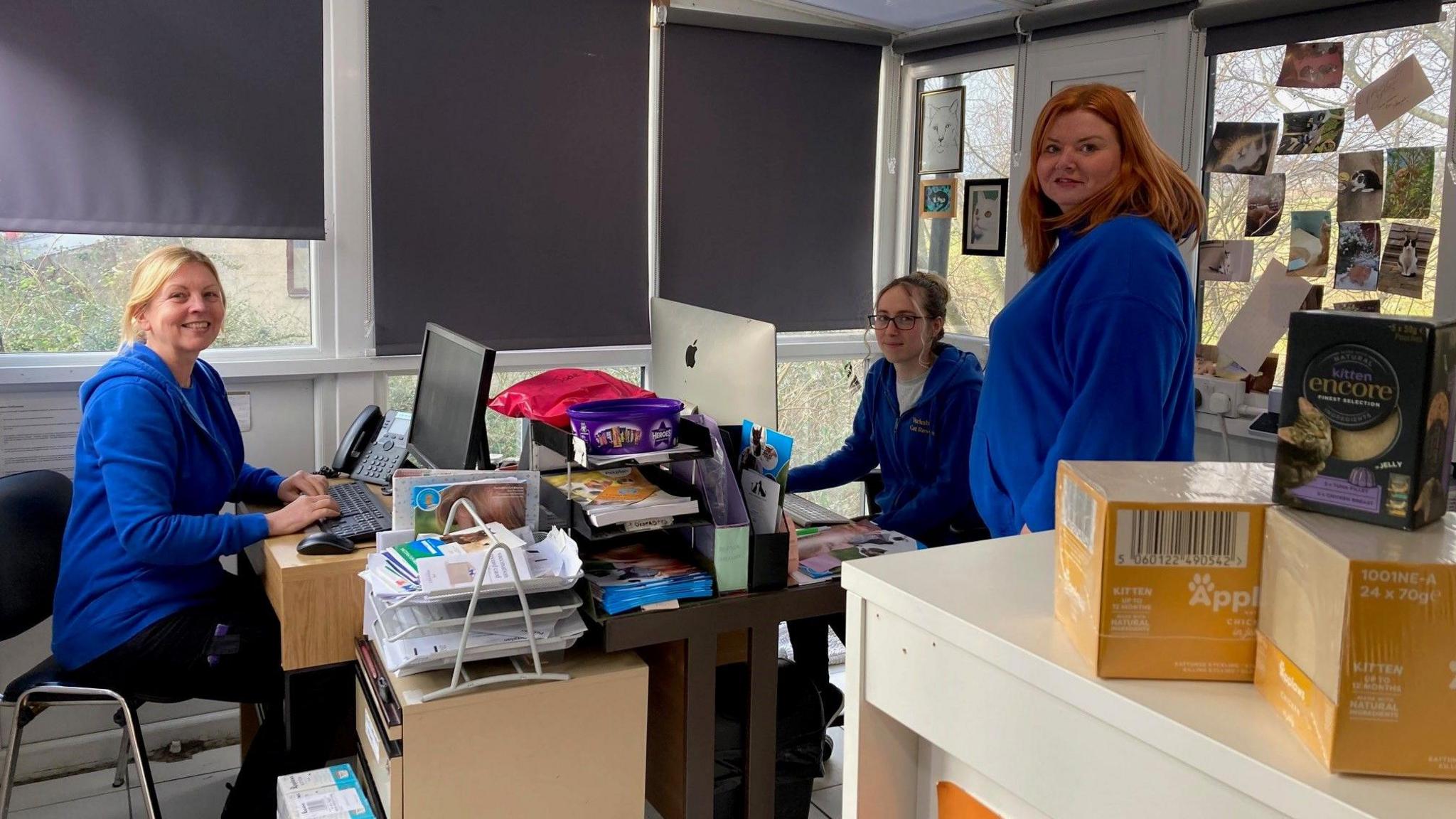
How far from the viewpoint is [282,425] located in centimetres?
313

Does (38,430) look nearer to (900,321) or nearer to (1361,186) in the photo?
(900,321)

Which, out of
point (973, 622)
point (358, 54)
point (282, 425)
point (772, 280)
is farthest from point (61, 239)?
point (973, 622)

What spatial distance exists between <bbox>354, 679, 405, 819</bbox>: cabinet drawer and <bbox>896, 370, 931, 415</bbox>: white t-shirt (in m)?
1.48

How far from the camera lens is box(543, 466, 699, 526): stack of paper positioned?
6.42 feet

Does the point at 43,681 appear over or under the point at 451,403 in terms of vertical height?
under

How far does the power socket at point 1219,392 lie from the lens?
296 centimetres

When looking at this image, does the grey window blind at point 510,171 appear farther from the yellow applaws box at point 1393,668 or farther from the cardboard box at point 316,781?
the yellow applaws box at point 1393,668

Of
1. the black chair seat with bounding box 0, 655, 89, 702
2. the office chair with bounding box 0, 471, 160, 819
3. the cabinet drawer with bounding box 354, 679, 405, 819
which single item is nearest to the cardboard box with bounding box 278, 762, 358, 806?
the cabinet drawer with bounding box 354, 679, 405, 819

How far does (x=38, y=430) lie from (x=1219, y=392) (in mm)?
3106

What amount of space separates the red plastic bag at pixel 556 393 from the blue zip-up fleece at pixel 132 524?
69 cm

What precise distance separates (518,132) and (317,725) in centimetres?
183

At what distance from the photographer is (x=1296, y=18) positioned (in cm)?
271

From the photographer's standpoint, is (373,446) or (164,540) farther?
(373,446)

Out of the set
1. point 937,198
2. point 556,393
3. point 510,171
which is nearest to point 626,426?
point 556,393
